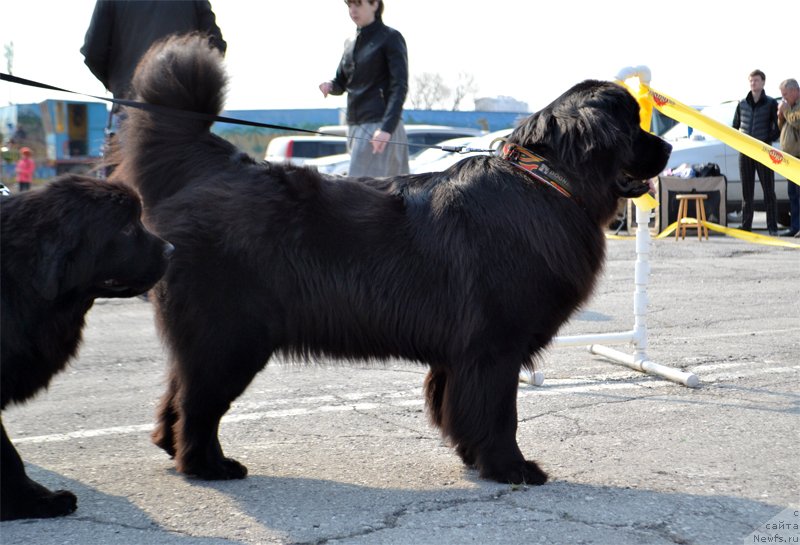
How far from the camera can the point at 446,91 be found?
217 feet

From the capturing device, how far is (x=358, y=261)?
136 inches

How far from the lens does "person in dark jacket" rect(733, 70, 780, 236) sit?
1308 cm

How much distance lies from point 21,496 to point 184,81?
166 centimetres

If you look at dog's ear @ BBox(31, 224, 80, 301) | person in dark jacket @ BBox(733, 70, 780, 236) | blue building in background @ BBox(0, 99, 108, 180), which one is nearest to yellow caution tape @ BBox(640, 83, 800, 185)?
dog's ear @ BBox(31, 224, 80, 301)

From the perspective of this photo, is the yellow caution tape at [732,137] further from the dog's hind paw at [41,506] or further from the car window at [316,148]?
the car window at [316,148]

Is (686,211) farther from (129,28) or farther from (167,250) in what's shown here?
(167,250)

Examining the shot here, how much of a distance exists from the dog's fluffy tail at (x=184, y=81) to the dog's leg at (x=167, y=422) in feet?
3.55

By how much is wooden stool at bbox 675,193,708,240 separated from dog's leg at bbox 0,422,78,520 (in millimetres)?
10909

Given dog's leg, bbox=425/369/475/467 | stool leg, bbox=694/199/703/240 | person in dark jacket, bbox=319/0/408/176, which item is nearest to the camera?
dog's leg, bbox=425/369/475/467

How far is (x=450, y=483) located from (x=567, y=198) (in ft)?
3.98

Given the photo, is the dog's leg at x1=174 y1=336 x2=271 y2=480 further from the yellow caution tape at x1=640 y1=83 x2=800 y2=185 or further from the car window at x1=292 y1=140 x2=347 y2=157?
the car window at x1=292 y1=140 x2=347 y2=157

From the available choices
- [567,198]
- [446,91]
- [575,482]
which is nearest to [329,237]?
[567,198]

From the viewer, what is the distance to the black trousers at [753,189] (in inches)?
515

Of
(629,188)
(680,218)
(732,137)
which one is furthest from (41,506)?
(680,218)
